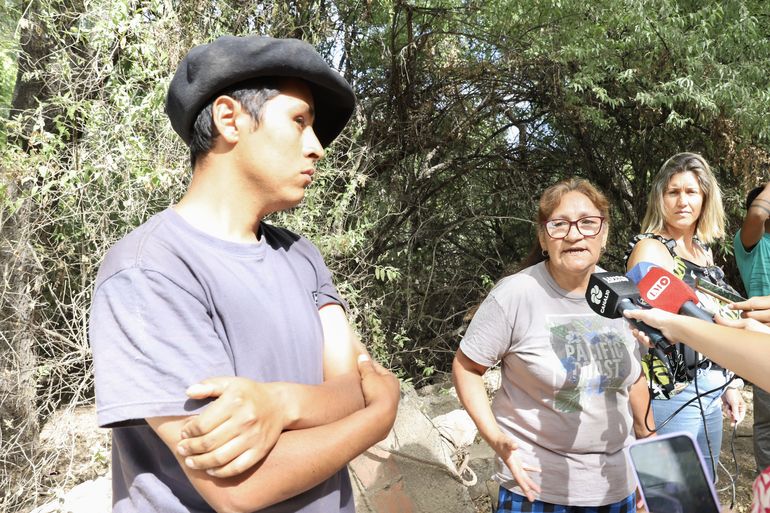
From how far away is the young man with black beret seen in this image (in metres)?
1.13

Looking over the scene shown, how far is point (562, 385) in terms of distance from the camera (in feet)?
7.54

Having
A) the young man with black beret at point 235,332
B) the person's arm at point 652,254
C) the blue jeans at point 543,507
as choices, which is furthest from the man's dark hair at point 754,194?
the young man with black beret at point 235,332

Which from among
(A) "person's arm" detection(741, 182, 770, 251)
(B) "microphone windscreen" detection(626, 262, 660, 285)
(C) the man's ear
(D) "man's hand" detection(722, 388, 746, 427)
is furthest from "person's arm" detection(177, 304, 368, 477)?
(A) "person's arm" detection(741, 182, 770, 251)

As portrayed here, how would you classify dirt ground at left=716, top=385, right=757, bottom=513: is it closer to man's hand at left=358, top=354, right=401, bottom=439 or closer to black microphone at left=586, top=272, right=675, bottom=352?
black microphone at left=586, top=272, right=675, bottom=352

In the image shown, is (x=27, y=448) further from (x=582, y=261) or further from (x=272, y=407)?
(x=582, y=261)

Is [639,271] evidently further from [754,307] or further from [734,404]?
[734,404]

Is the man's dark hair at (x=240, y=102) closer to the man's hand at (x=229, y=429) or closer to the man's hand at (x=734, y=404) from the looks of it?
the man's hand at (x=229, y=429)

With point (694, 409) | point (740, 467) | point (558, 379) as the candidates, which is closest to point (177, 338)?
point (558, 379)

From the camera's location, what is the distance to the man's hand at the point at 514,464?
7.25ft

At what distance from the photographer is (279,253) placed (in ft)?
5.19

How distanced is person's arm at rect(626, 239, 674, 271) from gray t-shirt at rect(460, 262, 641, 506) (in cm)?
56

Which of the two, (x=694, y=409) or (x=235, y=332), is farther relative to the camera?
(x=694, y=409)

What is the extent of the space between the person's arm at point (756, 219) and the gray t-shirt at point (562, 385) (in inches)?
70.6

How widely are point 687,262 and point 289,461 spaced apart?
2529 mm
